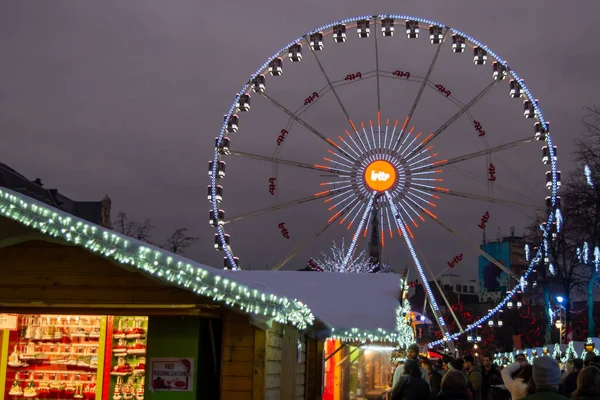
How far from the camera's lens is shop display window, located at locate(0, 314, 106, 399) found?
32.4 ft

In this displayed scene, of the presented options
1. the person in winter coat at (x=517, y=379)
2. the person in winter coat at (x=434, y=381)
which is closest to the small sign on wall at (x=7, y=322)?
the person in winter coat at (x=434, y=381)

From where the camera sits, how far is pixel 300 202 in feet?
77.3

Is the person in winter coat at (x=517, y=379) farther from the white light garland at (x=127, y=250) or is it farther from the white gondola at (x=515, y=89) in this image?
the white gondola at (x=515, y=89)

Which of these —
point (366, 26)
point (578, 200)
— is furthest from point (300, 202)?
point (578, 200)

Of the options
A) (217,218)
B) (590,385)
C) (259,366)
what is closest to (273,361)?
(259,366)

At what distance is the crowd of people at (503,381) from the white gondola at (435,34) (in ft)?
42.9

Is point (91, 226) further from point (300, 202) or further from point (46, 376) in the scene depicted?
point (300, 202)

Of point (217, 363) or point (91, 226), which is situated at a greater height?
point (91, 226)

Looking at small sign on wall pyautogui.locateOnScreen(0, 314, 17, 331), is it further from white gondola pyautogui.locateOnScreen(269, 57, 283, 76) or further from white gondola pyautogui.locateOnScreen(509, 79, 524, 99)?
white gondola pyautogui.locateOnScreen(509, 79, 524, 99)

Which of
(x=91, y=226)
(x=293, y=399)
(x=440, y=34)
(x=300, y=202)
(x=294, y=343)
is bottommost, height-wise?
(x=293, y=399)

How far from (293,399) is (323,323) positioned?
1.27 m

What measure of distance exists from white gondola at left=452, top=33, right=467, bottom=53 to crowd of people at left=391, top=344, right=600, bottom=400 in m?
12.8

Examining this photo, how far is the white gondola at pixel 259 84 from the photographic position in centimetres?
2314

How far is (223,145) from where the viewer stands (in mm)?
22734
